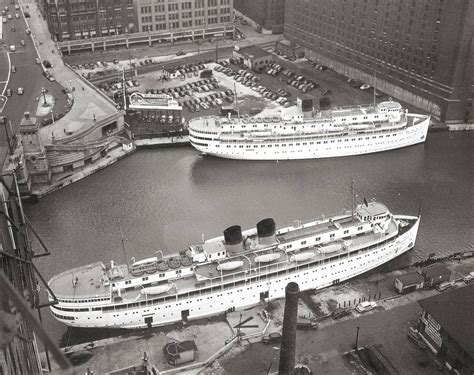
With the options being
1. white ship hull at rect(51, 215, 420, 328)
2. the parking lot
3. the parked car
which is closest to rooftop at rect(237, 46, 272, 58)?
the parking lot

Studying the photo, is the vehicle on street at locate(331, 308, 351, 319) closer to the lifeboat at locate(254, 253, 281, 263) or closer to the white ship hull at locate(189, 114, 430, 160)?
the lifeboat at locate(254, 253, 281, 263)

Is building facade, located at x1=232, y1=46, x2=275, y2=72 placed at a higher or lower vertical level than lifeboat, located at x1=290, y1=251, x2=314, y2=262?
higher

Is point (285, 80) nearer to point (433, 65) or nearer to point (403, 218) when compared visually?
point (433, 65)

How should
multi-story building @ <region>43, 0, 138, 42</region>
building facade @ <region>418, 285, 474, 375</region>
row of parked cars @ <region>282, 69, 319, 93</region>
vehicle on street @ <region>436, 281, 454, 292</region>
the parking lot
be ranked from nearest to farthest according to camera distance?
building facade @ <region>418, 285, 474, 375</region> < vehicle on street @ <region>436, 281, 454, 292</region> < the parking lot < row of parked cars @ <region>282, 69, 319, 93</region> < multi-story building @ <region>43, 0, 138, 42</region>

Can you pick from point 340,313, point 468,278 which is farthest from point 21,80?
point 468,278

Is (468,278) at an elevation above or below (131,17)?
below

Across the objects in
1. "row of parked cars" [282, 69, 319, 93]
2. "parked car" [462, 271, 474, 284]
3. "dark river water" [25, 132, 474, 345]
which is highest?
"row of parked cars" [282, 69, 319, 93]

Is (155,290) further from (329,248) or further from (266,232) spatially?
(329,248)
